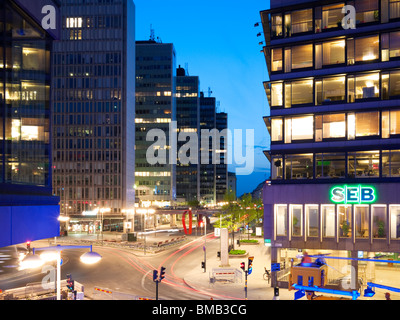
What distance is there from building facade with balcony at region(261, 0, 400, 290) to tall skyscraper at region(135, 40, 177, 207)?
132 metres

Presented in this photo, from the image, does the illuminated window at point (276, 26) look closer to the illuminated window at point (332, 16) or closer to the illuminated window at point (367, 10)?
the illuminated window at point (332, 16)

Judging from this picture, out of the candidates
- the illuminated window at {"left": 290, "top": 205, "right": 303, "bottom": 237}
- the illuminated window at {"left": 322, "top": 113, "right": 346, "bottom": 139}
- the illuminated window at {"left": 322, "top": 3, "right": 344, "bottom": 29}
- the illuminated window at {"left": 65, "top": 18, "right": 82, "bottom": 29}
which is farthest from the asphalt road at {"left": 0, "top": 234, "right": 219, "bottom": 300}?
the illuminated window at {"left": 65, "top": 18, "right": 82, "bottom": 29}

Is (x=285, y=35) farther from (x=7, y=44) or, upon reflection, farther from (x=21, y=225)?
(x=21, y=225)

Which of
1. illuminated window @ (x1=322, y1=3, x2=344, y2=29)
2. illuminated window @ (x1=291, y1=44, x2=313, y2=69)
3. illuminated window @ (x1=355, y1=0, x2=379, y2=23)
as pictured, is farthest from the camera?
illuminated window @ (x1=291, y1=44, x2=313, y2=69)

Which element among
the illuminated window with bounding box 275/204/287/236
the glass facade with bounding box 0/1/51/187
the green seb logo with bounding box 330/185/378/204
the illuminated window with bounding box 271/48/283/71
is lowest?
the illuminated window with bounding box 275/204/287/236

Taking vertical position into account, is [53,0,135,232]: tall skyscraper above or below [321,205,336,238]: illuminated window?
above

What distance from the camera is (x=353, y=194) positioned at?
41000 millimetres

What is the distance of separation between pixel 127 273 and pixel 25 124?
119ft

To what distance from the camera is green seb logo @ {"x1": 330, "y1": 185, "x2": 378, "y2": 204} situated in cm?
4044

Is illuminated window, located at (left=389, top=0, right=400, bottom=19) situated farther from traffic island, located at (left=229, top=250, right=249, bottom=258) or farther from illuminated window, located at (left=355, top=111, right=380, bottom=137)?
traffic island, located at (left=229, top=250, right=249, bottom=258)

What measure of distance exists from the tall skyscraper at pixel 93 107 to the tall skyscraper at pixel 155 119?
47511 mm

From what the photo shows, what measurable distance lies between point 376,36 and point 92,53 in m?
102

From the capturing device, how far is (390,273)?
127 ft
